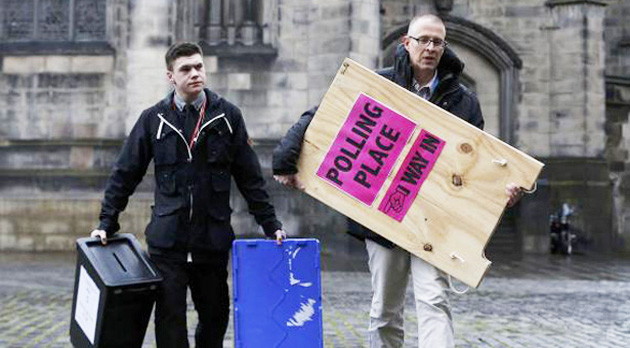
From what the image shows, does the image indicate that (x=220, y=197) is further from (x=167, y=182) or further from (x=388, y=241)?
(x=388, y=241)

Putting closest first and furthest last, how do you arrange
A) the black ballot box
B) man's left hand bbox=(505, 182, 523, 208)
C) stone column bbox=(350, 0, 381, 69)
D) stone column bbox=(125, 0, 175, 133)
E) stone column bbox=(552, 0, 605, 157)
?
man's left hand bbox=(505, 182, 523, 208) → the black ballot box → stone column bbox=(350, 0, 381, 69) → stone column bbox=(125, 0, 175, 133) → stone column bbox=(552, 0, 605, 157)

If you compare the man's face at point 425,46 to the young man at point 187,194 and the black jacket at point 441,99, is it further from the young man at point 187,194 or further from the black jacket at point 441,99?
the young man at point 187,194

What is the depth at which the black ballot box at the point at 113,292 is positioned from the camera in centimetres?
436

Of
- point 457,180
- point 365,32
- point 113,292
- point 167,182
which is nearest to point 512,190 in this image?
point 457,180

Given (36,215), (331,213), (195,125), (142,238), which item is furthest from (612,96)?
(195,125)

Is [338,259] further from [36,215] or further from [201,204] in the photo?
[201,204]

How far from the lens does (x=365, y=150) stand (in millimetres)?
4578

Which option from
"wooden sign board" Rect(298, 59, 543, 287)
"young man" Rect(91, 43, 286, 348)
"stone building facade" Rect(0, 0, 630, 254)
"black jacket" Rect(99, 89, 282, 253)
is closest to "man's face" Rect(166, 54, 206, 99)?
Answer: "young man" Rect(91, 43, 286, 348)

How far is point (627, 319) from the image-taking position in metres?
8.66

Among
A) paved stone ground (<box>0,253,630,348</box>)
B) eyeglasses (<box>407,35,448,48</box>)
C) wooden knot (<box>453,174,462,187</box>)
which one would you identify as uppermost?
eyeglasses (<box>407,35,448,48</box>)

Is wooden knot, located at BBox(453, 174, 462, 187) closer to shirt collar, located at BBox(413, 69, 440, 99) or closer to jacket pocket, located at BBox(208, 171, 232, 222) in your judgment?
shirt collar, located at BBox(413, 69, 440, 99)

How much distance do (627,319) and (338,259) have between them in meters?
6.52

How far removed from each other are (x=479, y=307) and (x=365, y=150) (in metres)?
5.15

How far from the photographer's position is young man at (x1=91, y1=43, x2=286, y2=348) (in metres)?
4.64
